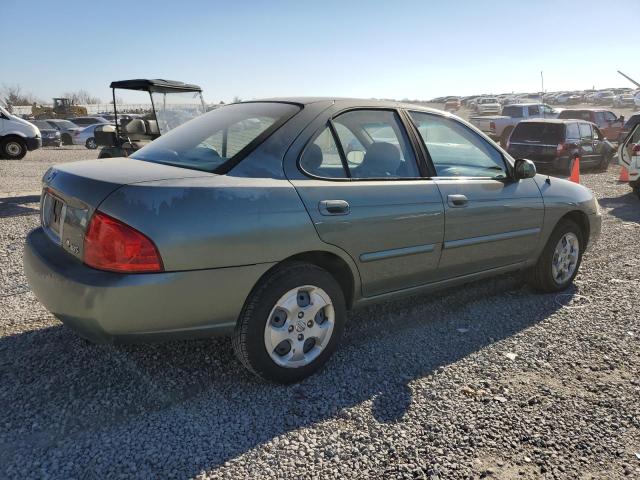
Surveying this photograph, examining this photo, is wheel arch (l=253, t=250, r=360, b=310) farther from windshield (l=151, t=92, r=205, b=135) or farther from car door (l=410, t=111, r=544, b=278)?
windshield (l=151, t=92, r=205, b=135)

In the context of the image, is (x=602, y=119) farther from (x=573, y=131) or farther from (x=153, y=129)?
(x=153, y=129)

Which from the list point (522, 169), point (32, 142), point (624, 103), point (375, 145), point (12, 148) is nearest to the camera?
point (375, 145)

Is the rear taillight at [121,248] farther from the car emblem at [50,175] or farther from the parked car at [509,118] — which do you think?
the parked car at [509,118]

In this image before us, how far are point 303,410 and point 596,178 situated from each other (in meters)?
14.2

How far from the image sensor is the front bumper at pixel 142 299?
2516 millimetres

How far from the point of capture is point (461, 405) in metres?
2.93

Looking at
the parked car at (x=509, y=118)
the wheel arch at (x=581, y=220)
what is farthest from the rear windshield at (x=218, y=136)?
the parked car at (x=509, y=118)

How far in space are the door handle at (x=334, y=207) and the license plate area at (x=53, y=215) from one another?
137 cm

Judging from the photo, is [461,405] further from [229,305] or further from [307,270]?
[229,305]

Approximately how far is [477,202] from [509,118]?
20648 mm

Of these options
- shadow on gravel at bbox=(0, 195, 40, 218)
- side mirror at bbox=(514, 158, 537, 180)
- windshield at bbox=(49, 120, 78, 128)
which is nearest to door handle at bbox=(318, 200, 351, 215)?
side mirror at bbox=(514, 158, 537, 180)

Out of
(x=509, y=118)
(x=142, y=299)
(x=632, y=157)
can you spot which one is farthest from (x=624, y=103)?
(x=142, y=299)

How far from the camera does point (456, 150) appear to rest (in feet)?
13.2

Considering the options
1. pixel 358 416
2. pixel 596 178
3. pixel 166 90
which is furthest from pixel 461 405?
pixel 596 178
